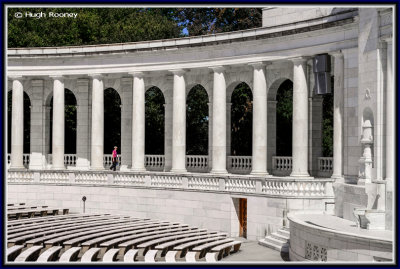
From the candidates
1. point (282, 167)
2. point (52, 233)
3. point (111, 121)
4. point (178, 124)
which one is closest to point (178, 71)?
point (178, 124)

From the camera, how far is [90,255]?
182 ft

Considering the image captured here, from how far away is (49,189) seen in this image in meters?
89.4

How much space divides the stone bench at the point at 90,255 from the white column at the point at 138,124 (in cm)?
3227

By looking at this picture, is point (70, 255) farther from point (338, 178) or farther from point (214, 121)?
point (214, 121)

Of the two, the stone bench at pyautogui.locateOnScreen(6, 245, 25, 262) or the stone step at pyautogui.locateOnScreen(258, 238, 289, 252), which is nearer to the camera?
the stone bench at pyautogui.locateOnScreen(6, 245, 25, 262)

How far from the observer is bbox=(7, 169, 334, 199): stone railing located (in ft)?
228

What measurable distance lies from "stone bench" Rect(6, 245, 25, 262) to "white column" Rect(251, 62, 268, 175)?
3096cm

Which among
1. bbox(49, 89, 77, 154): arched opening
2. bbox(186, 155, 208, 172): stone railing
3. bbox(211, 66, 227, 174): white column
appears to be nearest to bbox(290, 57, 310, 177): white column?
bbox(211, 66, 227, 174): white column

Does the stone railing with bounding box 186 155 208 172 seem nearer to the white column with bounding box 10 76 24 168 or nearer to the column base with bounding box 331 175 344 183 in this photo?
the white column with bounding box 10 76 24 168

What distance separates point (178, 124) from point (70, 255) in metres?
34.3

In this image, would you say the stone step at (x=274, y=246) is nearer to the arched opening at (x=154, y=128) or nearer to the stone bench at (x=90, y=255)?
the stone bench at (x=90, y=255)

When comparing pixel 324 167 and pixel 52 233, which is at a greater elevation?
pixel 324 167

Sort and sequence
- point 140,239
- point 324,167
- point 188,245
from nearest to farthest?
point 188,245 < point 140,239 < point 324,167
